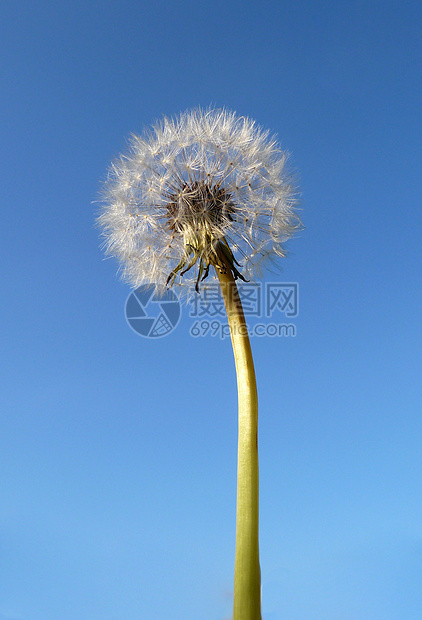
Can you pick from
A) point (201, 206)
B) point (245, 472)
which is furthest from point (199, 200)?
point (245, 472)

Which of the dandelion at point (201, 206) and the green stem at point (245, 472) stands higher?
the dandelion at point (201, 206)

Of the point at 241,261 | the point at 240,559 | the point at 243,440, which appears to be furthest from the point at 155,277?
the point at 240,559

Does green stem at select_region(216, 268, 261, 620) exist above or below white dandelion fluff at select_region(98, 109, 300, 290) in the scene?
below

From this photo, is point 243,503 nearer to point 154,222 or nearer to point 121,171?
point 154,222

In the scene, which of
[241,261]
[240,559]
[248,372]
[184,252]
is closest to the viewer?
[240,559]

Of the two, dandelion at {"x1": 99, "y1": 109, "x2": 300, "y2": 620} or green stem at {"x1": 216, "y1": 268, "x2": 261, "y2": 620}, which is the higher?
dandelion at {"x1": 99, "y1": 109, "x2": 300, "y2": 620}
